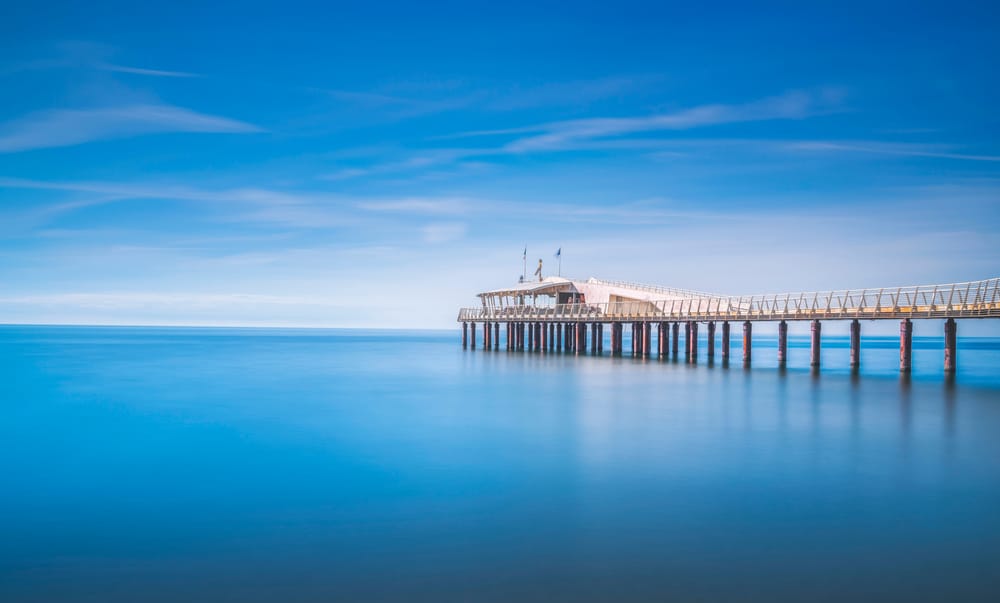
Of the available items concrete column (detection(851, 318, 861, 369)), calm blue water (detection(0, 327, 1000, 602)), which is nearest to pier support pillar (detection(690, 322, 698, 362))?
concrete column (detection(851, 318, 861, 369))

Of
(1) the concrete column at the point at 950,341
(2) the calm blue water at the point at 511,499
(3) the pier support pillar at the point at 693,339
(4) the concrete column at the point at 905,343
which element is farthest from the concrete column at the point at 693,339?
(2) the calm blue water at the point at 511,499

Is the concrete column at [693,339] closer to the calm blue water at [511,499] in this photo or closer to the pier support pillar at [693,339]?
the pier support pillar at [693,339]

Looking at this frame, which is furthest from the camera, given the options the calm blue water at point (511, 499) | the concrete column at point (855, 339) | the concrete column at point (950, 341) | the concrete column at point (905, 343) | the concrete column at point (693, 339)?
the concrete column at point (693, 339)

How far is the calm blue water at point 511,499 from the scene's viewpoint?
353 inches

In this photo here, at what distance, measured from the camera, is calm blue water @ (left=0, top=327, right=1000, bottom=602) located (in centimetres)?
896

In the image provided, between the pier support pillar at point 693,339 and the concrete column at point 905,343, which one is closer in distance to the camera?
the concrete column at point 905,343

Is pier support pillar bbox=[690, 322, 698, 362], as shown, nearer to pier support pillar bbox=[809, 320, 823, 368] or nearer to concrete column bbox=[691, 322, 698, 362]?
concrete column bbox=[691, 322, 698, 362]

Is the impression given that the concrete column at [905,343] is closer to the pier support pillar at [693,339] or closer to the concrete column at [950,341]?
the concrete column at [950,341]

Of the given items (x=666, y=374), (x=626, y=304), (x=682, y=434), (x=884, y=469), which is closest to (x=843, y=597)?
(x=884, y=469)

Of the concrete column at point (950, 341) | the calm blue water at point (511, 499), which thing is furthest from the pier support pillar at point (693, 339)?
the calm blue water at point (511, 499)

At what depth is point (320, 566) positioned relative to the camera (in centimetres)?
945

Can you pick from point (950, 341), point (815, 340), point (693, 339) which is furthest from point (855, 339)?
point (693, 339)

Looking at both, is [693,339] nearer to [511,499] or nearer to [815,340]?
[815,340]

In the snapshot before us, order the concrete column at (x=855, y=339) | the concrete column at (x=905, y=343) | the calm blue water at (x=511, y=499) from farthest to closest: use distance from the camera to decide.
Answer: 1. the concrete column at (x=855, y=339)
2. the concrete column at (x=905, y=343)
3. the calm blue water at (x=511, y=499)
